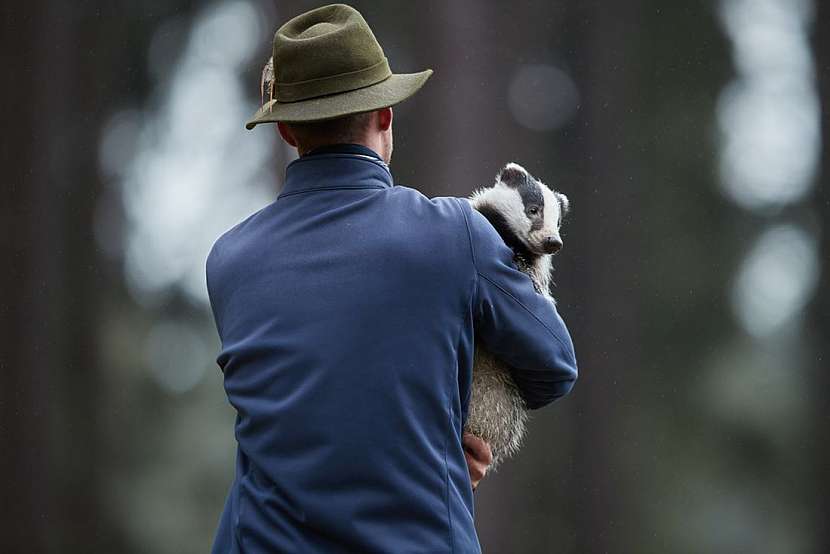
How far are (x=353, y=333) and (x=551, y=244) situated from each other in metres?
0.89

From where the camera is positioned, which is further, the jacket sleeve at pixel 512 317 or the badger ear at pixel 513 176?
the badger ear at pixel 513 176

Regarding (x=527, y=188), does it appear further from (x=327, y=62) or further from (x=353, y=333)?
(x=353, y=333)

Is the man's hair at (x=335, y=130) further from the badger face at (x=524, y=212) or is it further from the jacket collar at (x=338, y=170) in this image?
the badger face at (x=524, y=212)

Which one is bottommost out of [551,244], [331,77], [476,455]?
[476,455]

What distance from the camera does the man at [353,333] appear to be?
5.81 feet

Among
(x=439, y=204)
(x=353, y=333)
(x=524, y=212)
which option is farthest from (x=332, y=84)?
(x=524, y=212)

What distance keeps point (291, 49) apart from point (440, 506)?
906 millimetres

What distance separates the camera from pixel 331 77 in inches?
77.1

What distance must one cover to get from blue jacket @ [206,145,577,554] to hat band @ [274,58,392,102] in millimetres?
139

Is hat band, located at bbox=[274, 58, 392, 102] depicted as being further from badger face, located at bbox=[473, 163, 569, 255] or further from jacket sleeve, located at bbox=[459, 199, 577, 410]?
badger face, located at bbox=[473, 163, 569, 255]

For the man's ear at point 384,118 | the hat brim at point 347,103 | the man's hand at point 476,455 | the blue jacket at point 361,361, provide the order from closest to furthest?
the blue jacket at point 361,361, the hat brim at point 347,103, the man's ear at point 384,118, the man's hand at point 476,455

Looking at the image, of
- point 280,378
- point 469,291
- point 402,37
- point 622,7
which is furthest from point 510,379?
point 622,7

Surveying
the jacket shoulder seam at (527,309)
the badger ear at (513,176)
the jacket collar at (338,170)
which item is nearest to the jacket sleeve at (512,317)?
the jacket shoulder seam at (527,309)

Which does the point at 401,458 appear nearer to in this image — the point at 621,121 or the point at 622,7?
the point at 621,121
